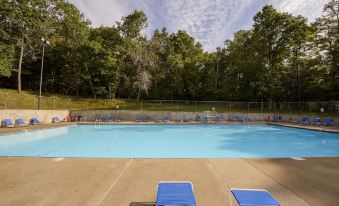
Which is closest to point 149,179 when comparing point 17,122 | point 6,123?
point 6,123

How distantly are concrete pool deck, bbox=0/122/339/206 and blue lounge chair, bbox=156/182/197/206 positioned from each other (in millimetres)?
697

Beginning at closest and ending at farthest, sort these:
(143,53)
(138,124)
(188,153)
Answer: (188,153) < (138,124) < (143,53)

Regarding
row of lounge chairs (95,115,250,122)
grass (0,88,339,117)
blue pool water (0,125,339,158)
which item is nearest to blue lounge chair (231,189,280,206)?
blue pool water (0,125,339,158)

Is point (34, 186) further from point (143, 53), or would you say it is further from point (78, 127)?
point (143, 53)

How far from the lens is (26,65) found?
39.9 meters

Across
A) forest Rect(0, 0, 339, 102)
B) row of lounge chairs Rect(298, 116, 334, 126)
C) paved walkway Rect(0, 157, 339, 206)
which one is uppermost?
forest Rect(0, 0, 339, 102)

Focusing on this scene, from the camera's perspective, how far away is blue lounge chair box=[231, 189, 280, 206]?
9.68 feet

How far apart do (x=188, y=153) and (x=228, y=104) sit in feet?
67.9

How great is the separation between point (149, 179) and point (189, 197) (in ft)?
7.58

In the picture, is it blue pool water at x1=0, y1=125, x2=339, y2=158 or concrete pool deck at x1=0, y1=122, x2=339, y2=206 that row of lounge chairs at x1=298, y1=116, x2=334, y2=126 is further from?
concrete pool deck at x1=0, y1=122, x2=339, y2=206

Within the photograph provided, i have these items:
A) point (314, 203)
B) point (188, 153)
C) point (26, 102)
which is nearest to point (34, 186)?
point (314, 203)

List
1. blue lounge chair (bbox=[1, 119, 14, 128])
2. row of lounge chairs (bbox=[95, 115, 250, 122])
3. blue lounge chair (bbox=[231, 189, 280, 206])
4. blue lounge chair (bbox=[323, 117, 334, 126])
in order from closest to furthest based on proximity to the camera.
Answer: blue lounge chair (bbox=[231, 189, 280, 206])
blue lounge chair (bbox=[1, 119, 14, 128])
blue lounge chair (bbox=[323, 117, 334, 126])
row of lounge chairs (bbox=[95, 115, 250, 122])

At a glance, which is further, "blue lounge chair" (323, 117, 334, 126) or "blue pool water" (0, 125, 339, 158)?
"blue lounge chair" (323, 117, 334, 126)

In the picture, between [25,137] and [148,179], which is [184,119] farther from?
[148,179]
